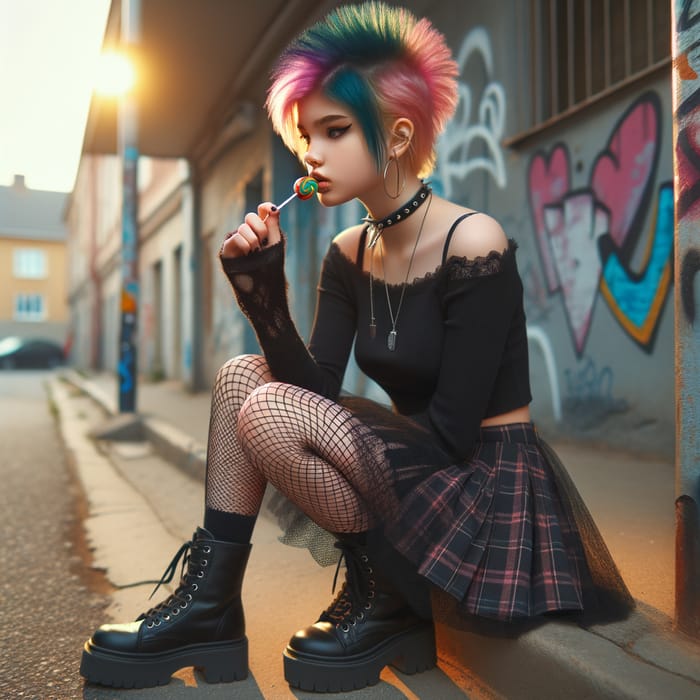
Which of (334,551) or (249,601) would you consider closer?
(334,551)

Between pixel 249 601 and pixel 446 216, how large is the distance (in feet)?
3.99

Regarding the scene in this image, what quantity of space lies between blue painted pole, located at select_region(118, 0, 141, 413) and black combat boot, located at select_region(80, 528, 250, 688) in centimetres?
477

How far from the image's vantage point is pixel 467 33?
4.41m

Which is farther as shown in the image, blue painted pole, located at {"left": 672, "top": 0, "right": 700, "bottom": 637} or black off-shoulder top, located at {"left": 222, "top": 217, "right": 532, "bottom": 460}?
black off-shoulder top, located at {"left": 222, "top": 217, "right": 532, "bottom": 460}

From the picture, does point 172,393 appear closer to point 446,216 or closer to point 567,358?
point 567,358

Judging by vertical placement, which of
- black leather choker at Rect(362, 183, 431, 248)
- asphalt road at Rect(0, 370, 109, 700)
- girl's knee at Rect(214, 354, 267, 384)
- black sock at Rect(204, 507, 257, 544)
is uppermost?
black leather choker at Rect(362, 183, 431, 248)

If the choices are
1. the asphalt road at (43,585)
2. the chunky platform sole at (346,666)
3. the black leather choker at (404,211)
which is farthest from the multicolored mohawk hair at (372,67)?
the asphalt road at (43,585)

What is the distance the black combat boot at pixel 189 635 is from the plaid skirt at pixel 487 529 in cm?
34

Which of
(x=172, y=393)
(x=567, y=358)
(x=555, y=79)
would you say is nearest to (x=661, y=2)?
(x=555, y=79)

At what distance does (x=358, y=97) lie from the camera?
1.56 metres

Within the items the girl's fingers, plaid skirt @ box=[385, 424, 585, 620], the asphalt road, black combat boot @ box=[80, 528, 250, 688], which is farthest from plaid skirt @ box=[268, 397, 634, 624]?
the asphalt road

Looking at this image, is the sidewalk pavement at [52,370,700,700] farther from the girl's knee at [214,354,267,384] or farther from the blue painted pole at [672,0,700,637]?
the girl's knee at [214,354,267,384]

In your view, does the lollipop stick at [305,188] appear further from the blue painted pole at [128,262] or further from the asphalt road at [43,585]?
the blue painted pole at [128,262]

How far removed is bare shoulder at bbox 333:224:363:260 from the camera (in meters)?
1.89
